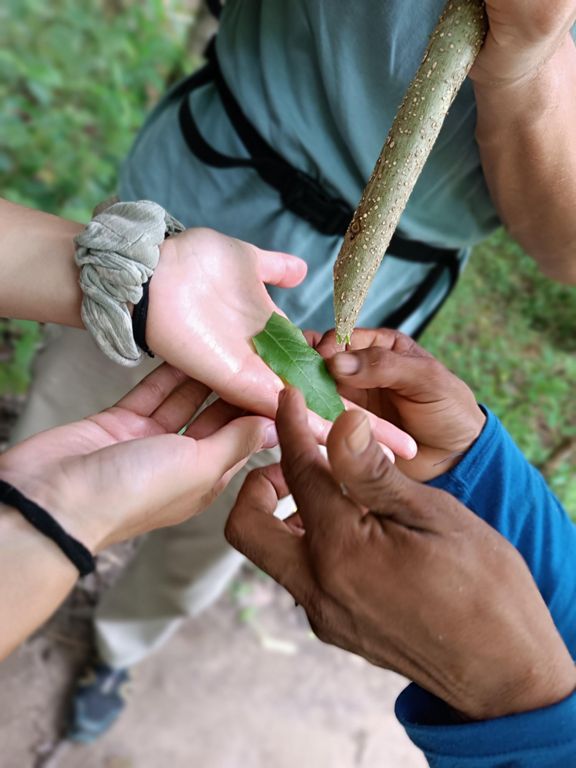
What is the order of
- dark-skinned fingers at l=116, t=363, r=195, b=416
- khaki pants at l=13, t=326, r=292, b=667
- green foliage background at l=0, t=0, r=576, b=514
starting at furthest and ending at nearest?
green foliage background at l=0, t=0, r=576, b=514, khaki pants at l=13, t=326, r=292, b=667, dark-skinned fingers at l=116, t=363, r=195, b=416

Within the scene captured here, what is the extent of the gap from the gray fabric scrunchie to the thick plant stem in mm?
392

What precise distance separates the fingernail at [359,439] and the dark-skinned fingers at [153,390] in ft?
1.87

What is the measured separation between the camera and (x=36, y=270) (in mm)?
1340

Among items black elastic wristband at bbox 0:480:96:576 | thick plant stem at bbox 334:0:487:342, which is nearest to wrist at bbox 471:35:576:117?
thick plant stem at bbox 334:0:487:342

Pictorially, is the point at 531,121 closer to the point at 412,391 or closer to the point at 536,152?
the point at 536,152

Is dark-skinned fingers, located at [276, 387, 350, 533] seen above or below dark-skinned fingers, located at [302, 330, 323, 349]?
above

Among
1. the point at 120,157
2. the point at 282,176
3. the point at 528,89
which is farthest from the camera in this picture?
the point at 120,157

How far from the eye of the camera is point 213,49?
162 cm

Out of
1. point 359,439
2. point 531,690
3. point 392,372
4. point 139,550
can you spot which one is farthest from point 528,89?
point 139,550

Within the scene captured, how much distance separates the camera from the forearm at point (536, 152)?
3.74 ft

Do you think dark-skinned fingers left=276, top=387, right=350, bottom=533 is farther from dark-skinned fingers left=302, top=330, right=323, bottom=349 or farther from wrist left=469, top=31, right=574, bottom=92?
wrist left=469, top=31, right=574, bottom=92

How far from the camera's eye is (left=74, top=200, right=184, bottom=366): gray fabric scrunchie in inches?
48.5

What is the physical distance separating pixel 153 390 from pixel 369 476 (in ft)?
2.04

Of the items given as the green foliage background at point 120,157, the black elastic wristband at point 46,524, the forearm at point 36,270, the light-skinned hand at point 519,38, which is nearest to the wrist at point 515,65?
the light-skinned hand at point 519,38
